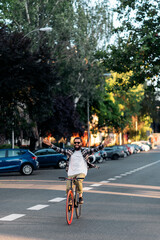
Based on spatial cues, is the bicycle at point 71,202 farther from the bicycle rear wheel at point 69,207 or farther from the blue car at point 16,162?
the blue car at point 16,162

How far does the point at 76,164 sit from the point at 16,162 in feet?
53.3

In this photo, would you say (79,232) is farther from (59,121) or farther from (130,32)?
(59,121)

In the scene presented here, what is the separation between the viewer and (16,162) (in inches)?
1016

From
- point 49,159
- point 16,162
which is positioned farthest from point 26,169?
point 49,159

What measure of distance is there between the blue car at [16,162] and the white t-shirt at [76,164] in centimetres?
1593

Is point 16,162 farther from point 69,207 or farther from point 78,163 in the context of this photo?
point 69,207

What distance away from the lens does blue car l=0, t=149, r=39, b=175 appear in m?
25.5

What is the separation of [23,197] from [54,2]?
1115 inches

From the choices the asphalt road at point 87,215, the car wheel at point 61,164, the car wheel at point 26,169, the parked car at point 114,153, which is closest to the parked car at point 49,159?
the car wheel at point 61,164

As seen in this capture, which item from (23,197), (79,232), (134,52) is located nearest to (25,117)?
(134,52)

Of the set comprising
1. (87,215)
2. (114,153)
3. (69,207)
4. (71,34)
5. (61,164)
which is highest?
(71,34)

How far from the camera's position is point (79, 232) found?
8297mm

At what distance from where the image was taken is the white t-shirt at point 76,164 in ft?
32.5

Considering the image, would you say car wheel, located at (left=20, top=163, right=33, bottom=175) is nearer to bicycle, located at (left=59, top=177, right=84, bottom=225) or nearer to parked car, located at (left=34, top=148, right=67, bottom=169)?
parked car, located at (left=34, top=148, right=67, bottom=169)
